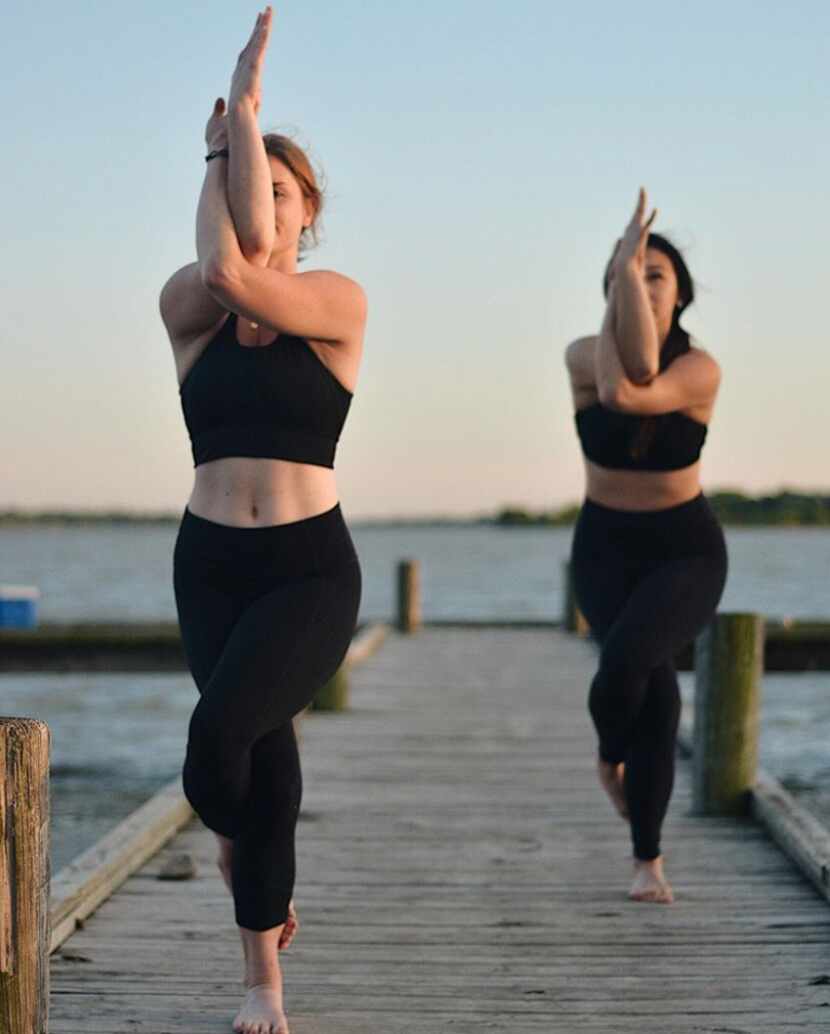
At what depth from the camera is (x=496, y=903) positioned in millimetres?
4953

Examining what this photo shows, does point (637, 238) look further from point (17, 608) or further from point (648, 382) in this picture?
point (17, 608)

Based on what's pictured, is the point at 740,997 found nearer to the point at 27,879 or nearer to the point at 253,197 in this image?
the point at 27,879

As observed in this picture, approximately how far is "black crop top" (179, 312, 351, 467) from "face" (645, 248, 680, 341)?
5.47 feet

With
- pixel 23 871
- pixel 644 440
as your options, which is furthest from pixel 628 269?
pixel 23 871

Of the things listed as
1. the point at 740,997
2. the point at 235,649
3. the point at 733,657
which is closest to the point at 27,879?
the point at 235,649

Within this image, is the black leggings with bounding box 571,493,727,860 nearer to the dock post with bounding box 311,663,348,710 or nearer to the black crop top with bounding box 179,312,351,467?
the black crop top with bounding box 179,312,351,467

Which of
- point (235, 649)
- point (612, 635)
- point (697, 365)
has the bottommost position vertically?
point (612, 635)

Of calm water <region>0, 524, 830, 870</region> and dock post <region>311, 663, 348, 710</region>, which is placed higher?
dock post <region>311, 663, 348, 710</region>

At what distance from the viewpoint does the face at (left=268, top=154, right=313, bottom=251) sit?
11.5 ft

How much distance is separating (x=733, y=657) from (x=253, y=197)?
3.79 meters

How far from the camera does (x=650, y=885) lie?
495 cm

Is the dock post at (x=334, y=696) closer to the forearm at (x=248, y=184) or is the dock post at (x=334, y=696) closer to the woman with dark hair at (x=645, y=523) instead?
the woman with dark hair at (x=645, y=523)

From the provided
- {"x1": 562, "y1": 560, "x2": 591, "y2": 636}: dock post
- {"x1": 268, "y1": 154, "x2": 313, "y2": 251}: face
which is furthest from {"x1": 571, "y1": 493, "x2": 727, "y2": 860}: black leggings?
{"x1": 562, "y1": 560, "x2": 591, "y2": 636}: dock post

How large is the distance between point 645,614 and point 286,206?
1.90 m
